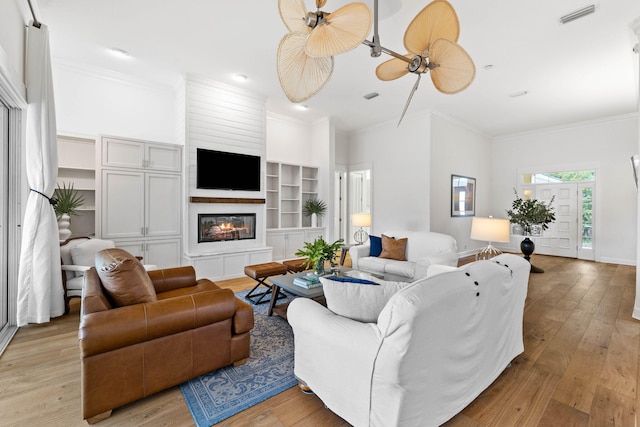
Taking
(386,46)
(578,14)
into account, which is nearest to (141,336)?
(386,46)

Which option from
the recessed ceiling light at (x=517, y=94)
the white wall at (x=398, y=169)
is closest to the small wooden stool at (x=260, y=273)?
the white wall at (x=398, y=169)

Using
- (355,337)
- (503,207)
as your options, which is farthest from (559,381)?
(503,207)

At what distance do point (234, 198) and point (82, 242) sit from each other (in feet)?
6.97

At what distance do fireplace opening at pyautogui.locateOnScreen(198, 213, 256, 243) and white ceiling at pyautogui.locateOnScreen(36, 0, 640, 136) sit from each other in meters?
2.24

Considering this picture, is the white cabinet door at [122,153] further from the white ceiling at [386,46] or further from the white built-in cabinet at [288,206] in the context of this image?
the white built-in cabinet at [288,206]

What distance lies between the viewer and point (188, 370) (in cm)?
186

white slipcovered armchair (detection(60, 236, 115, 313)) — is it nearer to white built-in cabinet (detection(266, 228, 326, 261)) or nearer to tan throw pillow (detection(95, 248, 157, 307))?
tan throw pillow (detection(95, 248, 157, 307))

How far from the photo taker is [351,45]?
162cm

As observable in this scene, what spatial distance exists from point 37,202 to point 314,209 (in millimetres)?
4417

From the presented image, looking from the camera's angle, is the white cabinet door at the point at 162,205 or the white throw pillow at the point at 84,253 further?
the white cabinet door at the point at 162,205

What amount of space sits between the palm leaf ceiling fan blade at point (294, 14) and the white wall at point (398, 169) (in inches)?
180

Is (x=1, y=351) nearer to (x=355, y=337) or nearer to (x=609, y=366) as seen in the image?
(x=355, y=337)

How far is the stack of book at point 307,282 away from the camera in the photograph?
2838mm

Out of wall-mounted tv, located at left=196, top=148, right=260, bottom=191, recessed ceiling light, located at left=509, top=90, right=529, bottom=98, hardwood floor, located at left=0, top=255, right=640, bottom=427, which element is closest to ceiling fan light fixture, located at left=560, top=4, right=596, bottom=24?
recessed ceiling light, located at left=509, top=90, right=529, bottom=98
